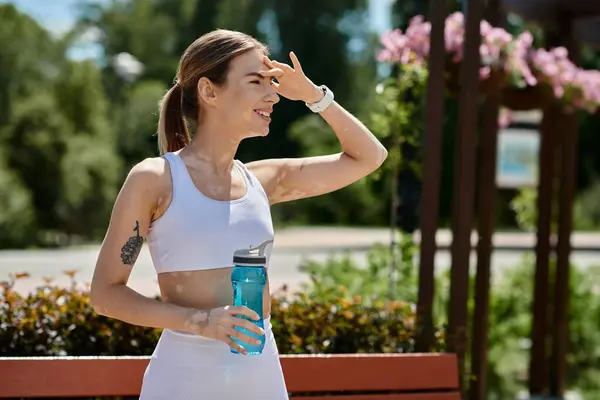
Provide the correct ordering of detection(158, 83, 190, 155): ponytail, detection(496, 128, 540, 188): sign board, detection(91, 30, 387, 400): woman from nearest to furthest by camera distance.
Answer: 1. detection(91, 30, 387, 400): woman
2. detection(158, 83, 190, 155): ponytail
3. detection(496, 128, 540, 188): sign board

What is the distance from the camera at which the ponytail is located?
2424mm

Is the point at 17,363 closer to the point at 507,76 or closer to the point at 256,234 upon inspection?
the point at 256,234

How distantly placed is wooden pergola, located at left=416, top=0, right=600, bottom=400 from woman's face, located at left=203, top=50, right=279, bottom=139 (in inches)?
90.4

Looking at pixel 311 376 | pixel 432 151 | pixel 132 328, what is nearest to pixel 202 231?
pixel 311 376

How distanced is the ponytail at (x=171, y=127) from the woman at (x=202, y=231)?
5 cm

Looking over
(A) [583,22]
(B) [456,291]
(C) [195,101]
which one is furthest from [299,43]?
(C) [195,101]

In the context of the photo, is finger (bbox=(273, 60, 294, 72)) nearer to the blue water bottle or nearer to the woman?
the woman

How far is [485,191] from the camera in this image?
549cm

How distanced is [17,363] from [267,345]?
59.6 inches

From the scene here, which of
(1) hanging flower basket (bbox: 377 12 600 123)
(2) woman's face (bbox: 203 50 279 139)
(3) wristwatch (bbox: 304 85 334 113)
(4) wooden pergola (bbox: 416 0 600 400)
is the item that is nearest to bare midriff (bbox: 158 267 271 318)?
(2) woman's face (bbox: 203 50 279 139)

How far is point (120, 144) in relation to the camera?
24047mm

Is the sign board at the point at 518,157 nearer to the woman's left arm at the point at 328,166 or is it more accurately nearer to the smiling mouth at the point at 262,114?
the woman's left arm at the point at 328,166

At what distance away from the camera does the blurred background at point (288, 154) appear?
7375 mm

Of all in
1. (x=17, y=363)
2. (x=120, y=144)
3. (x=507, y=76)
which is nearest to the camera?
(x=17, y=363)
